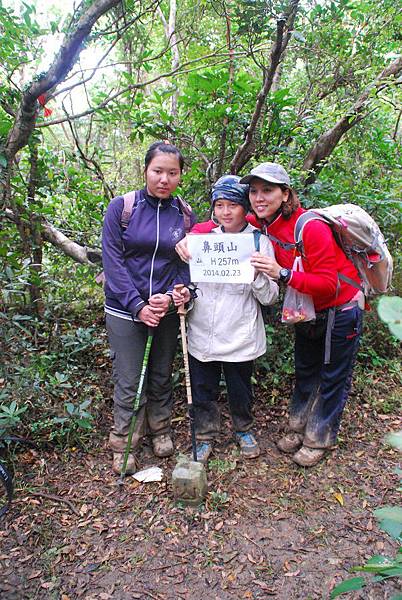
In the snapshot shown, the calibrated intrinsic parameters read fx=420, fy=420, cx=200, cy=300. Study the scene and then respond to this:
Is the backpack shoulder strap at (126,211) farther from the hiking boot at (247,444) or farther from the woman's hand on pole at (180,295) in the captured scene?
the hiking boot at (247,444)

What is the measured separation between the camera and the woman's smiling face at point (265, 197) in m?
2.72

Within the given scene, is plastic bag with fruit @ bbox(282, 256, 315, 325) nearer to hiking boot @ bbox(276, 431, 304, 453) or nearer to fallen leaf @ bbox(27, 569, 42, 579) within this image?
hiking boot @ bbox(276, 431, 304, 453)

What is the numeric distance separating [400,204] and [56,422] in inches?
142

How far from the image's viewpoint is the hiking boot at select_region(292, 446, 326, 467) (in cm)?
328

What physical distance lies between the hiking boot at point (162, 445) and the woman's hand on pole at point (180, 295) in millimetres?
1220

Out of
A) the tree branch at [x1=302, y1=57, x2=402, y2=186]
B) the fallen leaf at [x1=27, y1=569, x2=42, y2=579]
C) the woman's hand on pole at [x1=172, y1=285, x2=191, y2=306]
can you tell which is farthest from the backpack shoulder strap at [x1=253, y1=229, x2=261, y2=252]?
the fallen leaf at [x1=27, y1=569, x2=42, y2=579]

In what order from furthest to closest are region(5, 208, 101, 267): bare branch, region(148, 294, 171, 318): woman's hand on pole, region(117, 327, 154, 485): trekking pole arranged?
1. region(5, 208, 101, 267): bare branch
2. region(117, 327, 154, 485): trekking pole
3. region(148, 294, 171, 318): woman's hand on pole

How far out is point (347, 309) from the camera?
2.88 m

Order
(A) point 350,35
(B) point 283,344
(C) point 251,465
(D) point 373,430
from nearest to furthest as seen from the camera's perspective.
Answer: (C) point 251,465 < (D) point 373,430 < (A) point 350,35 < (B) point 283,344

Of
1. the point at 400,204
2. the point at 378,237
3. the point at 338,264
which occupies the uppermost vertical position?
the point at 400,204

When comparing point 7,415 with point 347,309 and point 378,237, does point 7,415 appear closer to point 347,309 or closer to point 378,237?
point 347,309

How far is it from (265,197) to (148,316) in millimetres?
1108

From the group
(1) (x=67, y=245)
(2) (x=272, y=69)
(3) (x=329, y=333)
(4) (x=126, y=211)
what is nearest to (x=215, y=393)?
(3) (x=329, y=333)

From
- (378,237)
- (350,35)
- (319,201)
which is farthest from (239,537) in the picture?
(350,35)
